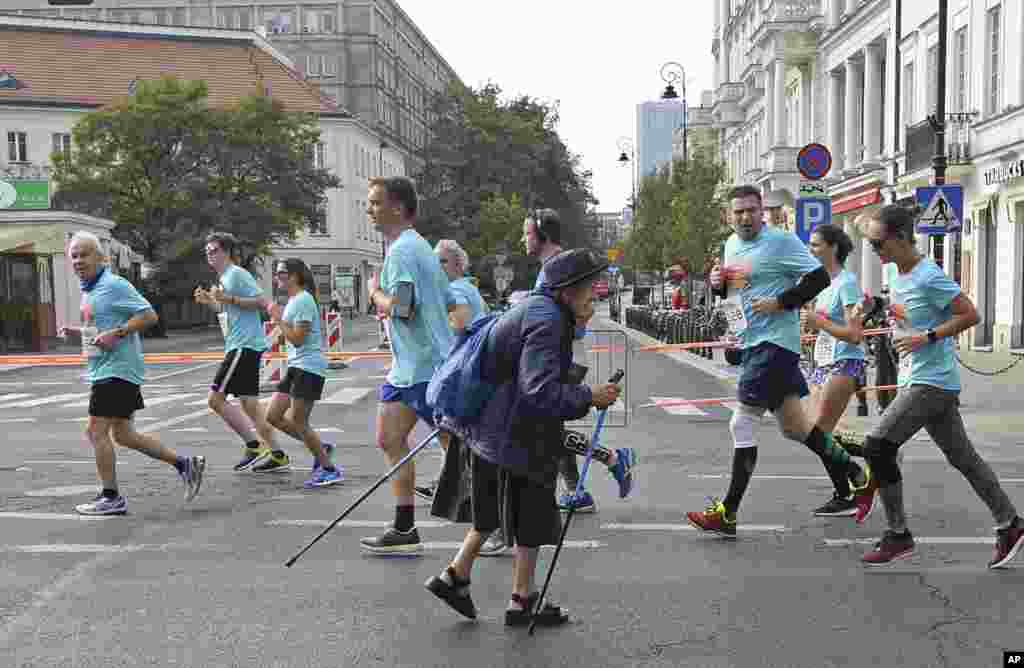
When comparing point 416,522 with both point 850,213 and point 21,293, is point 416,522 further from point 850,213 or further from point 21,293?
point 850,213

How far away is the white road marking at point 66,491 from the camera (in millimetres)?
7941

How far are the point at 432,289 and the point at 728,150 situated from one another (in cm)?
5693

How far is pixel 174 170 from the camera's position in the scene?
136 ft

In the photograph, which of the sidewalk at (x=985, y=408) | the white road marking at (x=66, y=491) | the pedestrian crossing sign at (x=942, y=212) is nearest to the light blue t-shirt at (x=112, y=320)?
the white road marking at (x=66, y=491)

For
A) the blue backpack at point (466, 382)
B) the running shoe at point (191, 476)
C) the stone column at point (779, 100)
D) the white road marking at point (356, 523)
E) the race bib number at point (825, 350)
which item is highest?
the stone column at point (779, 100)

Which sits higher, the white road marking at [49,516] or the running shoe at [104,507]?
the running shoe at [104,507]

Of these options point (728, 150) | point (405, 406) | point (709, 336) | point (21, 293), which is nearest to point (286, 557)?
point (405, 406)

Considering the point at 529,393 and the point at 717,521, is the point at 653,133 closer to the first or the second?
the point at 717,521

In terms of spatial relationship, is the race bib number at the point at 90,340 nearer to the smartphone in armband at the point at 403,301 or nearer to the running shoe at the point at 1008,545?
the smartphone in armband at the point at 403,301

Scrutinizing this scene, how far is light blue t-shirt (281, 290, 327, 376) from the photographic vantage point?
8344mm

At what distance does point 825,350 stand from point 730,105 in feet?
168

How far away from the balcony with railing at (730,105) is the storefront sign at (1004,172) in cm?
3218

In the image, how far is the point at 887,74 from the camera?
33.1 metres

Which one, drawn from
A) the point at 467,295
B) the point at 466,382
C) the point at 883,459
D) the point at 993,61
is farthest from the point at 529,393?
the point at 993,61
